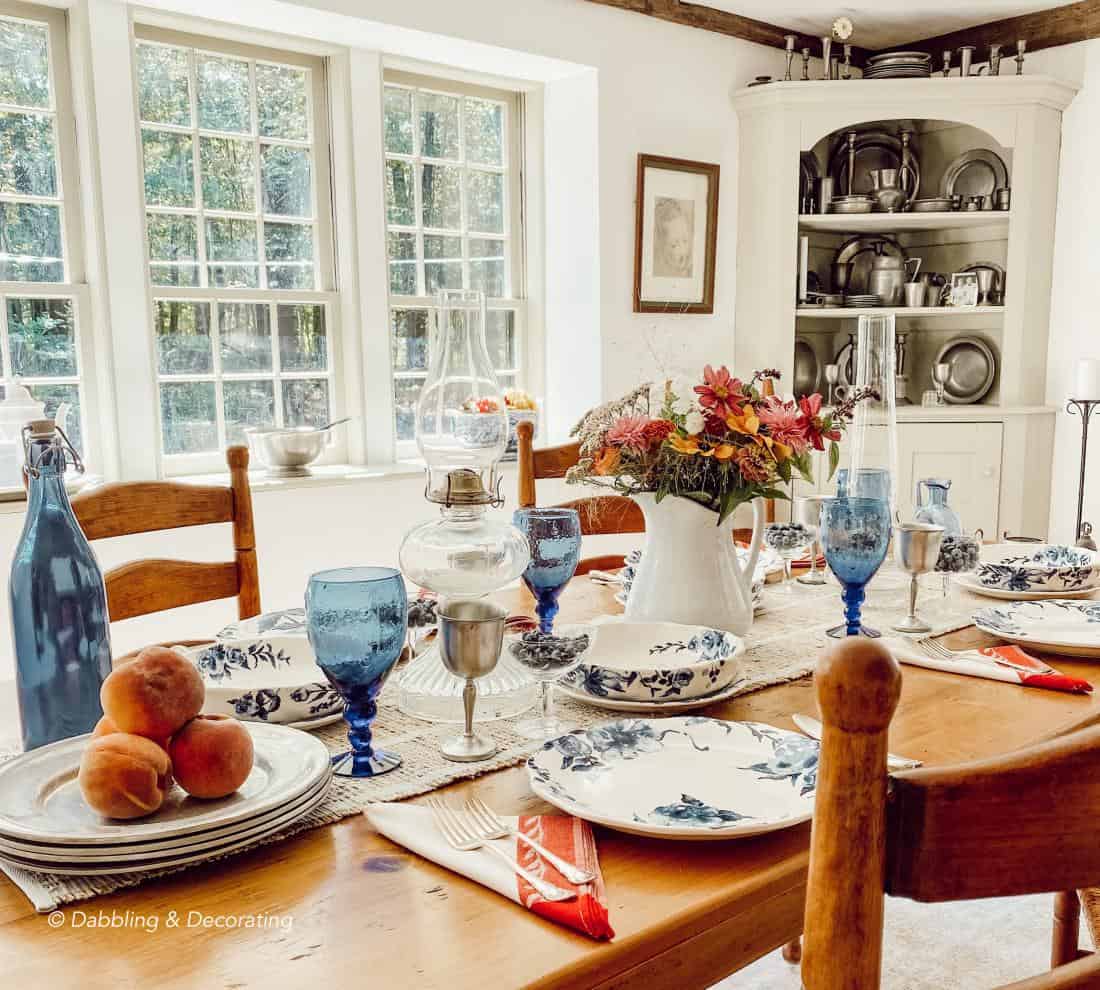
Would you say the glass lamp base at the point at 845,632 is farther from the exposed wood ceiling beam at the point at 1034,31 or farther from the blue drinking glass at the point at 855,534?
the exposed wood ceiling beam at the point at 1034,31

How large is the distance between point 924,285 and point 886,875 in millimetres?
4000

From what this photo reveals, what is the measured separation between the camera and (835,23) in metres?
3.82

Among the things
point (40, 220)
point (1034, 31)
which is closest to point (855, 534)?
point (40, 220)

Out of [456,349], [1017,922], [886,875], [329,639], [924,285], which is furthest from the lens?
[924,285]

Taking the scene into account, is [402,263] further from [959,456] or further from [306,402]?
[959,456]

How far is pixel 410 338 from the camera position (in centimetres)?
363

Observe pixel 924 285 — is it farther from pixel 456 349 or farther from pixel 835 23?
pixel 456 349

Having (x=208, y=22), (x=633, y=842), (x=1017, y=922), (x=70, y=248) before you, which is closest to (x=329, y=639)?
(x=633, y=842)

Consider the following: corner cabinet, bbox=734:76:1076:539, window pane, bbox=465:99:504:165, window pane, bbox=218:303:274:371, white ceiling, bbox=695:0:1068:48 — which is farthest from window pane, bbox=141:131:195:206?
corner cabinet, bbox=734:76:1076:539

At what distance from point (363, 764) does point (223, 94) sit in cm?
283

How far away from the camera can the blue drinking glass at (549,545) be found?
1.31 metres

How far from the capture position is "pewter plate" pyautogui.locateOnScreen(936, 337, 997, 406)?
415 cm

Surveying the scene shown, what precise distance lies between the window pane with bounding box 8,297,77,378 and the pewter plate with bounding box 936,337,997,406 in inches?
125

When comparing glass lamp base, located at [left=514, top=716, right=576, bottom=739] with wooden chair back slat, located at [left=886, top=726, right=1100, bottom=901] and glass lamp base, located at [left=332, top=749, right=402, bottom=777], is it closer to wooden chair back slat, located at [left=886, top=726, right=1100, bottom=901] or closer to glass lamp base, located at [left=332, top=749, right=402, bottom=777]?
glass lamp base, located at [left=332, top=749, right=402, bottom=777]
